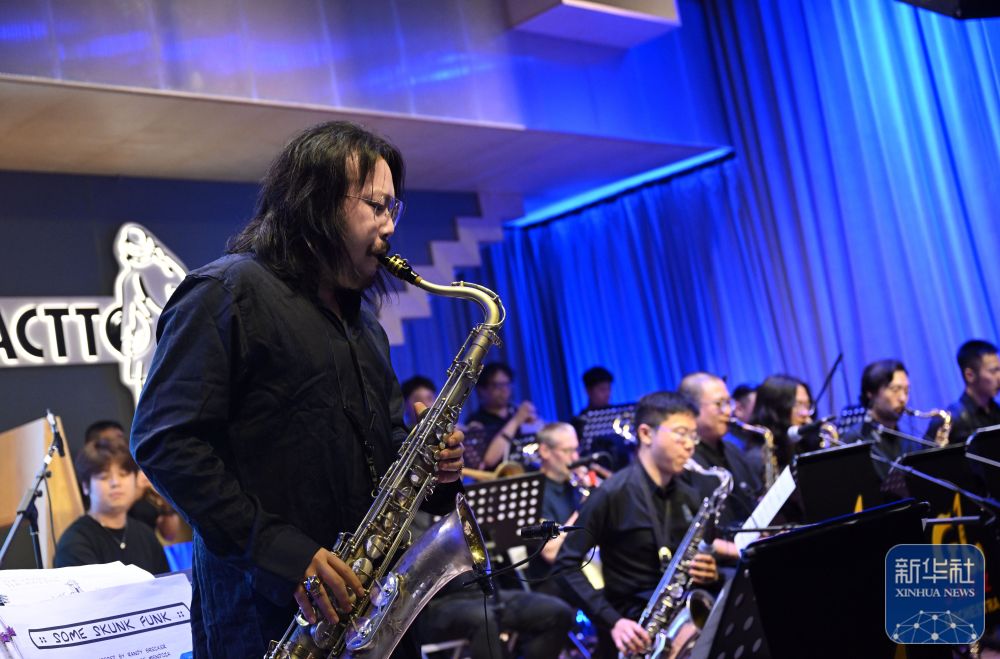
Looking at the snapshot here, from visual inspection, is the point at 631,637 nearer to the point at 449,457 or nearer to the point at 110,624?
the point at 449,457

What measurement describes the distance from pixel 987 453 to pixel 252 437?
390 cm

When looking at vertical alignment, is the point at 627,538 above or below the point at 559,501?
below

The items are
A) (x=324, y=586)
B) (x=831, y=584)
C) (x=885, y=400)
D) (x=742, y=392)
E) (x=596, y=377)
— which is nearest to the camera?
(x=324, y=586)

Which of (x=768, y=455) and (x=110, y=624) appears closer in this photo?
(x=110, y=624)

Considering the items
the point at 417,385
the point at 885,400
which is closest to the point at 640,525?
the point at 885,400

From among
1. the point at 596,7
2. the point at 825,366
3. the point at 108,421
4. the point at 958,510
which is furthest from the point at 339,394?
the point at 825,366

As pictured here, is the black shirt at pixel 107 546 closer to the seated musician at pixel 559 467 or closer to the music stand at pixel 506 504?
the music stand at pixel 506 504

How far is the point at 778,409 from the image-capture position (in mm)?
6918

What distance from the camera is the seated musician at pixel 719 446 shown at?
6005mm

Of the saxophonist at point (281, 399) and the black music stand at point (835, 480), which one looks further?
the black music stand at point (835, 480)

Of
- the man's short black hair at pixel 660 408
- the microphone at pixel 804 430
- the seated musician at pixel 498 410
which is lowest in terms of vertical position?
the microphone at pixel 804 430

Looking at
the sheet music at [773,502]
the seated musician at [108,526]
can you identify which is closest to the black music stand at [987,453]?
the sheet music at [773,502]

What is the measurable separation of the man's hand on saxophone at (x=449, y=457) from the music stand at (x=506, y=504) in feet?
9.18

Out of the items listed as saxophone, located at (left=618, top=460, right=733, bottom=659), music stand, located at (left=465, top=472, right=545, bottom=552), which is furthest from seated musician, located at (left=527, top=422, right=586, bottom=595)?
saxophone, located at (left=618, top=460, right=733, bottom=659)
